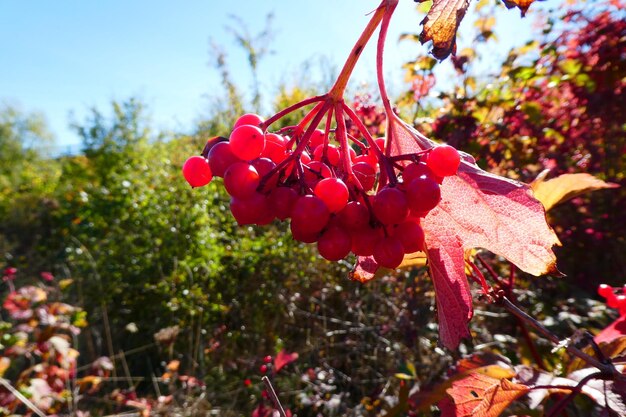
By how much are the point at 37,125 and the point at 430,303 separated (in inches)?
775

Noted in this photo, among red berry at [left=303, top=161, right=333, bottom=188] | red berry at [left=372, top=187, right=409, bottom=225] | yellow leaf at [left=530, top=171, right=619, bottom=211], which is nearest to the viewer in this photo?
red berry at [left=372, top=187, right=409, bottom=225]

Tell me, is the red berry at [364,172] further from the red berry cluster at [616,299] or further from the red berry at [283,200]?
the red berry cluster at [616,299]

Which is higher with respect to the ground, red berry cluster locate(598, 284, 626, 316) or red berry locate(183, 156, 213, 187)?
red berry locate(183, 156, 213, 187)

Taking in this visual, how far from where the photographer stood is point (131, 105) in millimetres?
6383

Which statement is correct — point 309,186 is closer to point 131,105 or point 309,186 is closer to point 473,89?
point 473,89

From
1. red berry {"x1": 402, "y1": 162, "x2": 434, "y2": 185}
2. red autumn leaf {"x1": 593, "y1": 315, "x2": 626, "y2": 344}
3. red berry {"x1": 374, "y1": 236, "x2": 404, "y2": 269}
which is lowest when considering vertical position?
red autumn leaf {"x1": 593, "y1": 315, "x2": 626, "y2": 344}

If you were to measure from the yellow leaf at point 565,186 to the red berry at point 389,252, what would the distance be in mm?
557

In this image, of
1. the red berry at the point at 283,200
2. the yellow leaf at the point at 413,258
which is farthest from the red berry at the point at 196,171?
the yellow leaf at the point at 413,258

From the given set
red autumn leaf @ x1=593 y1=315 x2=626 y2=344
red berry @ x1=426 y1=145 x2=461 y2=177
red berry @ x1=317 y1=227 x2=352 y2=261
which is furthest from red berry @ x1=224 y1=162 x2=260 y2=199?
red autumn leaf @ x1=593 y1=315 x2=626 y2=344

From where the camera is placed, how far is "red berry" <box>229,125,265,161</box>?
52cm

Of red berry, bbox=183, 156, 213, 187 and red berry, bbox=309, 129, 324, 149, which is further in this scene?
red berry, bbox=309, 129, 324, 149

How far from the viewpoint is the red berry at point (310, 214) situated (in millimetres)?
489

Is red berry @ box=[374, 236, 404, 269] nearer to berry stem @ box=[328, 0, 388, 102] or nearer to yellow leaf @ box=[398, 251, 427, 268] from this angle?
berry stem @ box=[328, 0, 388, 102]

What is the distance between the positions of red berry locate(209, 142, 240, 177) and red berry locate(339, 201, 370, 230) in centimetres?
16
